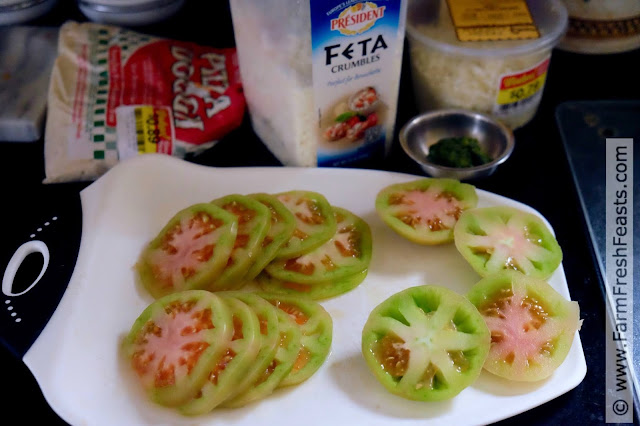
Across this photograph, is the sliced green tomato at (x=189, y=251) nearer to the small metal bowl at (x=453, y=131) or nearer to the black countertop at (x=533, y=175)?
the black countertop at (x=533, y=175)

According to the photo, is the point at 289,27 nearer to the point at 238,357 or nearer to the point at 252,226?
the point at 252,226

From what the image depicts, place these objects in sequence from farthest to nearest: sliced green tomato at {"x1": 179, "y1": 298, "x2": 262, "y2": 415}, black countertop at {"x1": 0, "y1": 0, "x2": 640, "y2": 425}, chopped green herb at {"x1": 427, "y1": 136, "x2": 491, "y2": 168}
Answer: chopped green herb at {"x1": 427, "y1": 136, "x2": 491, "y2": 168}, black countertop at {"x1": 0, "y1": 0, "x2": 640, "y2": 425}, sliced green tomato at {"x1": 179, "y1": 298, "x2": 262, "y2": 415}

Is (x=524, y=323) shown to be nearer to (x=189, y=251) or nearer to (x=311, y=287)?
(x=311, y=287)

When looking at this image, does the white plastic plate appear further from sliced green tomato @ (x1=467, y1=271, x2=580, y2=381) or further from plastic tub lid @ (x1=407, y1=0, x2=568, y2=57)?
plastic tub lid @ (x1=407, y1=0, x2=568, y2=57)

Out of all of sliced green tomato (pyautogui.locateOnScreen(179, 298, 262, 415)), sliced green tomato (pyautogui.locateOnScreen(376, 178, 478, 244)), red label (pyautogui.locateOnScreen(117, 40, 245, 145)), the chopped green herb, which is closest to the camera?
sliced green tomato (pyautogui.locateOnScreen(179, 298, 262, 415))

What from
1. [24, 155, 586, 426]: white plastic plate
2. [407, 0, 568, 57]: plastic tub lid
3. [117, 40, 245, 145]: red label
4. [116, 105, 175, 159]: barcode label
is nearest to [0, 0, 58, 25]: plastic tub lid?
[117, 40, 245, 145]: red label

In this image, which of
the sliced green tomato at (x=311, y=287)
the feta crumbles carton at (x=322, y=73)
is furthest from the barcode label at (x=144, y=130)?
the sliced green tomato at (x=311, y=287)
